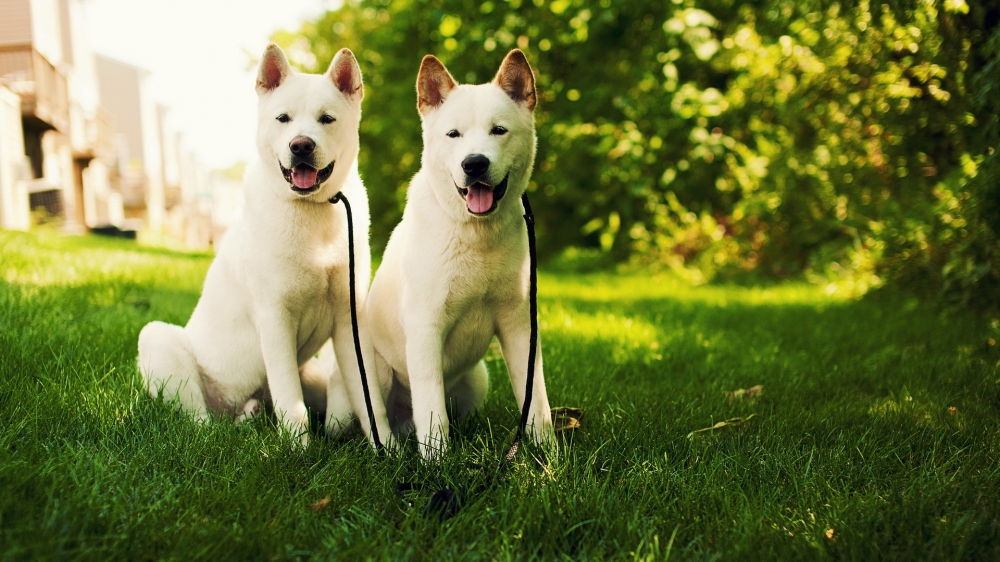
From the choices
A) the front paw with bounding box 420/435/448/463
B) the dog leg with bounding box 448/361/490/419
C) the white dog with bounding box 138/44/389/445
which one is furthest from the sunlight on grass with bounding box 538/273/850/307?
the front paw with bounding box 420/435/448/463

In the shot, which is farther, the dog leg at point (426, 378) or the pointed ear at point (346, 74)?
the pointed ear at point (346, 74)

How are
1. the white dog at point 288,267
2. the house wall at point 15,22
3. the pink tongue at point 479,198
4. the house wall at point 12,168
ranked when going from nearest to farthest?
the pink tongue at point 479,198 < the white dog at point 288,267 < the house wall at point 12,168 < the house wall at point 15,22

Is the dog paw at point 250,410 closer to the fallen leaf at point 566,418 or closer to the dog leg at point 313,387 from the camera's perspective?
the dog leg at point 313,387

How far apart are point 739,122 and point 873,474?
7.66 m

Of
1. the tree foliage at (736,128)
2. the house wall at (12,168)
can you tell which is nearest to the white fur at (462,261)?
the tree foliage at (736,128)

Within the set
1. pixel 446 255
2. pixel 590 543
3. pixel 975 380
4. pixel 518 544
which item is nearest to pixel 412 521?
pixel 518 544

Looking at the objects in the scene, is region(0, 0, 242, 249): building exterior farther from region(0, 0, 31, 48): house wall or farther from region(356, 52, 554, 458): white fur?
region(356, 52, 554, 458): white fur

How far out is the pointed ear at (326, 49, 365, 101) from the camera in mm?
2729

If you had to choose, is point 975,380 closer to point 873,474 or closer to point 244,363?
point 873,474

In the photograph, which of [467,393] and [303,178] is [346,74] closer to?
[303,178]

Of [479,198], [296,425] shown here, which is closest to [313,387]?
[296,425]

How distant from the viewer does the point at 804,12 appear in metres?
5.75

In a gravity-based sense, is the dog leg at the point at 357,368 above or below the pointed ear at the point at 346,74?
below

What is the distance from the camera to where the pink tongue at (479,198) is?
2.43 meters
